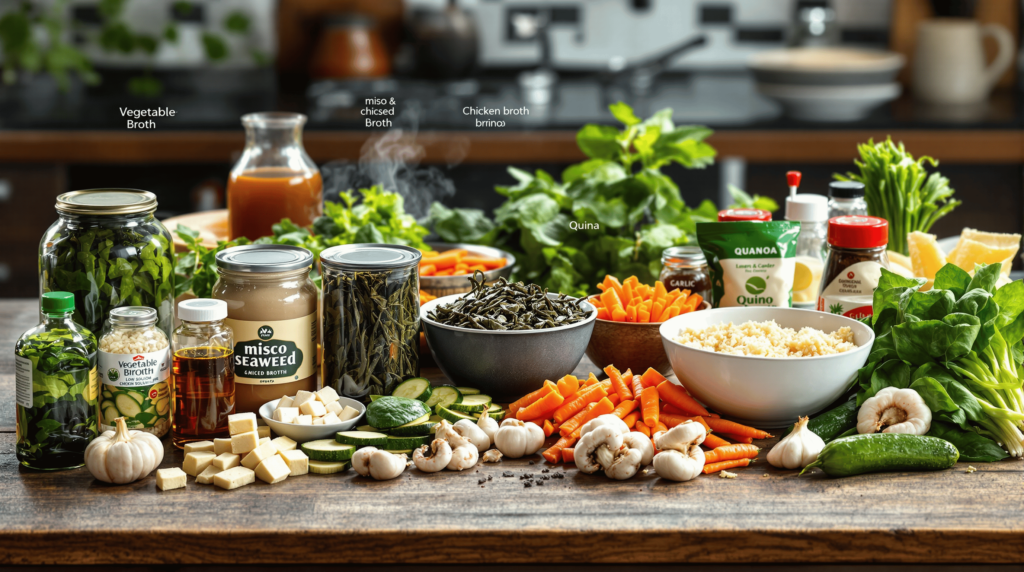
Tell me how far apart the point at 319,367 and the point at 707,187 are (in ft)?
7.62

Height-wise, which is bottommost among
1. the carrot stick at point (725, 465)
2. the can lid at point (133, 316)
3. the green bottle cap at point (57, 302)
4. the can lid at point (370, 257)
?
the carrot stick at point (725, 465)

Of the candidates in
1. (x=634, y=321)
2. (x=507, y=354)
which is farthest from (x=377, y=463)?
(x=634, y=321)

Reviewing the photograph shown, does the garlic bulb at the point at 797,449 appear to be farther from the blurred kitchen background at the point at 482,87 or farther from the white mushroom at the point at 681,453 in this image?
the blurred kitchen background at the point at 482,87

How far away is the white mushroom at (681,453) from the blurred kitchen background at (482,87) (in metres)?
1.99

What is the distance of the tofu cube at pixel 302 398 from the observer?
4.08 feet

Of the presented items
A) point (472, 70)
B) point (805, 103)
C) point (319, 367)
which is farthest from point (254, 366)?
point (472, 70)

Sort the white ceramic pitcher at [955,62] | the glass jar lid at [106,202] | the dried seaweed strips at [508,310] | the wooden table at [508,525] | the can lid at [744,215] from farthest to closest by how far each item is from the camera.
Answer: the white ceramic pitcher at [955,62]
the can lid at [744,215]
the dried seaweed strips at [508,310]
the glass jar lid at [106,202]
the wooden table at [508,525]

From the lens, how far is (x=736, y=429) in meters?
1.24

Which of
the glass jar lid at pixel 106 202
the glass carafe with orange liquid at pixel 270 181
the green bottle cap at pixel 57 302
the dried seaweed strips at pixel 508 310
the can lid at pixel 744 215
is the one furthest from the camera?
the glass carafe with orange liquid at pixel 270 181

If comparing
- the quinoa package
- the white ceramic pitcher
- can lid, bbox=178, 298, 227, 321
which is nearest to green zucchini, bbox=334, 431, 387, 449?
can lid, bbox=178, 298, 227, 321

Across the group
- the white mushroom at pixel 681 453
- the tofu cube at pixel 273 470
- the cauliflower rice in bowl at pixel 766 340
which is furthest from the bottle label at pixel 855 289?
the tofu cube at pixel 273 470

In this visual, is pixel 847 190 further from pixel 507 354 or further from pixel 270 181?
pixel 270 181

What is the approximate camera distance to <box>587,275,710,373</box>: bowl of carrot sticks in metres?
1.44

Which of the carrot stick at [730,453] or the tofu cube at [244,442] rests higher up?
the tofu cube at [244,442]
